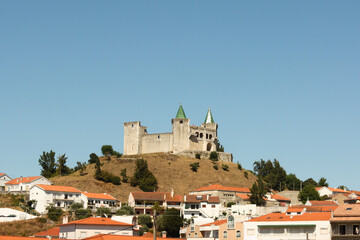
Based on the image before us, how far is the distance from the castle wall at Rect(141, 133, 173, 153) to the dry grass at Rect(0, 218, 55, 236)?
56.0 m

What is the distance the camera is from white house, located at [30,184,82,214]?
11382 centimetres

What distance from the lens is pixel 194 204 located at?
11488 cm

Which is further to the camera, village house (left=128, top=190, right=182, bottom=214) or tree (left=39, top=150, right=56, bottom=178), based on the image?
tree (left=39, top=150, right=56, bottom=178)

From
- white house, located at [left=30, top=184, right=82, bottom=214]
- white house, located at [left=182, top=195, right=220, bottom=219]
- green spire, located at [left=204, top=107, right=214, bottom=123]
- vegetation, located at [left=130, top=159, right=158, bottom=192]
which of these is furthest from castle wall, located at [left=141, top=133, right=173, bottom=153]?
white house, located at [left=30, top=184, right=82, bottom=214]

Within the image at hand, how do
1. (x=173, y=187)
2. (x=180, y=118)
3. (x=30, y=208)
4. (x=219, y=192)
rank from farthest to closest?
(x=180, y=118), (x=173, y=187), (x=219, y=192), (x=30, y=208)

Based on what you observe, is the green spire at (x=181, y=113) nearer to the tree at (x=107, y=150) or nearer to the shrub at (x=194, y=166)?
the shrub at (x=194, y=166)

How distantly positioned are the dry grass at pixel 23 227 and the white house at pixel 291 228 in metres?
37.5

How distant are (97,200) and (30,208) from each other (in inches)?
496

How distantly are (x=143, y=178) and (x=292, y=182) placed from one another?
1462 inches

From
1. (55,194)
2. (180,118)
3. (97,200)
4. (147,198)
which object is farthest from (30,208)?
(180,118)

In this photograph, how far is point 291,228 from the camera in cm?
7481

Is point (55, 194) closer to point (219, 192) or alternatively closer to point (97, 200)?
point (97, 200)

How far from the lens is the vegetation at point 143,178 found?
13416 centimetres

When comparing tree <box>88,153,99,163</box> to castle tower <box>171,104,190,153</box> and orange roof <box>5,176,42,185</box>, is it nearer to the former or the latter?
castle tower <box>171,104,190,153</box>
